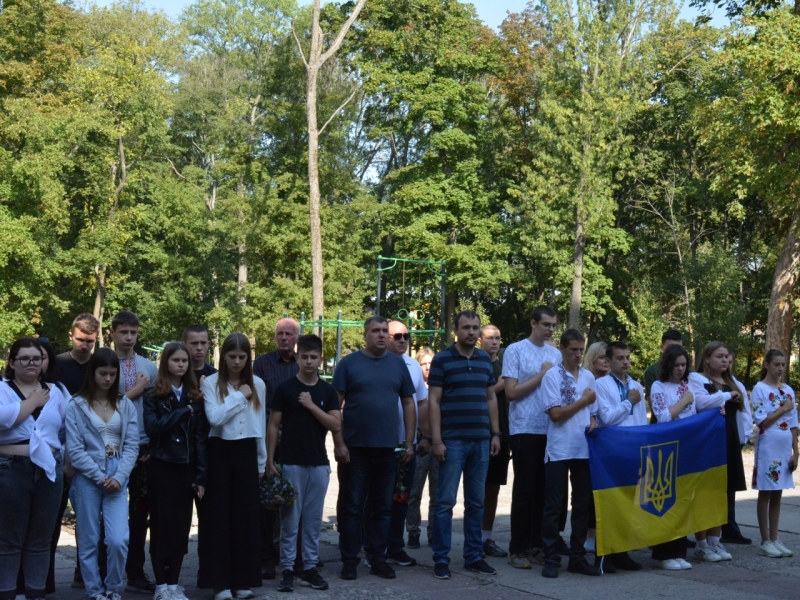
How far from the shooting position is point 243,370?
287 inches

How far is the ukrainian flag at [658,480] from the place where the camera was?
8.18 meters

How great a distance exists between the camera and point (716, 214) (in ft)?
129

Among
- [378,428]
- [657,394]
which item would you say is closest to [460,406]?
[378,428]

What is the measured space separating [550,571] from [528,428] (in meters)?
1.17

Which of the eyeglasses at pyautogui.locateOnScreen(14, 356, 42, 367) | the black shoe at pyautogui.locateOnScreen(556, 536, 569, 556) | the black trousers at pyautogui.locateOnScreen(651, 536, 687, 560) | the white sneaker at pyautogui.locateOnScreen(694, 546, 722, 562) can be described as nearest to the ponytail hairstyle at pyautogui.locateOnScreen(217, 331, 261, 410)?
the eyeglasses at pyautogui.locateOnScreen(14, 356, 42, 367)

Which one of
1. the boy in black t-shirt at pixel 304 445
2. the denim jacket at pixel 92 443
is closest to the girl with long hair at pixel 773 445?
the boy in black t-shirt at pixel 304 445

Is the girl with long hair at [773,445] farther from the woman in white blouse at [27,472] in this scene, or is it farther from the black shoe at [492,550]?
the woman in white blouse at [27,472]

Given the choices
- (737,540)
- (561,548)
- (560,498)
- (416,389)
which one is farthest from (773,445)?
(416,389)

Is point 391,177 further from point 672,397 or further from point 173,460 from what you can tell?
point 173,460

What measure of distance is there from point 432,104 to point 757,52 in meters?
21.5

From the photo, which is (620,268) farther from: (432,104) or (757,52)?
(757,52)

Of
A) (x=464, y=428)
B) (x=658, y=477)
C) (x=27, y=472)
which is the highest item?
(x=464, y=428)

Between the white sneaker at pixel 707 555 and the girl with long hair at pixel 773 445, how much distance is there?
0.56 metres

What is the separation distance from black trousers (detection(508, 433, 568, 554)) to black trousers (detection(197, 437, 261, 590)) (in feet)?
7.88
